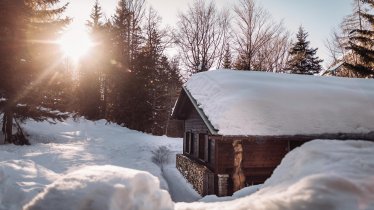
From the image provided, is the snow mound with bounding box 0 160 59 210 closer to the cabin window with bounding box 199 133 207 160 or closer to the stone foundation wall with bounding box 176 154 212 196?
the stone foundation wall with bounding box 176 154 212 196

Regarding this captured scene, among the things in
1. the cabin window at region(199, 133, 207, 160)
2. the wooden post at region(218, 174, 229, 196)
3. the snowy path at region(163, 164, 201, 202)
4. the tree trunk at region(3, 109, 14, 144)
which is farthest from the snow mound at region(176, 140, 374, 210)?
the tree trunk at region(3, 109, 14, 144)

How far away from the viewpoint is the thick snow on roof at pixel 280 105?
1011cm

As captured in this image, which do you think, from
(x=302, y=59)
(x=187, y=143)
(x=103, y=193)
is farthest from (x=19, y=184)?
(x=302, y=59)

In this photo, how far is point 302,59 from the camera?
3569cm

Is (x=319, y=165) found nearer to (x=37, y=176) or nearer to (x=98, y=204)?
(x=98, y=204)

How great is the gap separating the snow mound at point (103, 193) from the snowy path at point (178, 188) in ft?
23.1

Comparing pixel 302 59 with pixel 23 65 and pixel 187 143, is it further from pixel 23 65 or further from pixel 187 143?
pixel 23 65

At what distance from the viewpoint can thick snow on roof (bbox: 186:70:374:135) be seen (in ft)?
33.2

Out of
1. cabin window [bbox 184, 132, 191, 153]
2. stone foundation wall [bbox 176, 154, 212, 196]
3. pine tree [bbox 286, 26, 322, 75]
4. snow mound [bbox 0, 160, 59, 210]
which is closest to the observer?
snow mound [bbox 0, 160, 59, 210]

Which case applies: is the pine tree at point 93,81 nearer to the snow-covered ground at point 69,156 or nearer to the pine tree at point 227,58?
the snow-covered ground at point 69,156

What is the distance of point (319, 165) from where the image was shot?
156 inches

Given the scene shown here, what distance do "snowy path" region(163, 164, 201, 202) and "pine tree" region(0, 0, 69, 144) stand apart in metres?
7.59

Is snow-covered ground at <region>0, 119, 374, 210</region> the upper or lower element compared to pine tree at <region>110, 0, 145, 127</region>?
lower

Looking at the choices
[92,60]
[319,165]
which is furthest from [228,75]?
[92,60]
